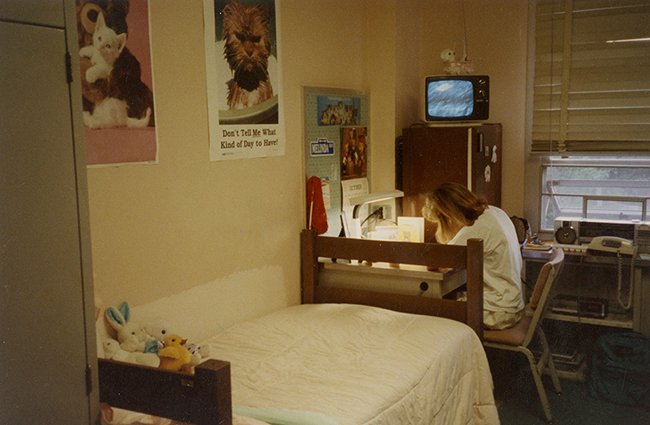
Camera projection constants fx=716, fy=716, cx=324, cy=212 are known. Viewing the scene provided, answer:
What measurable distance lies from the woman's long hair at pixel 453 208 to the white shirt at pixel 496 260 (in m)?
0.05

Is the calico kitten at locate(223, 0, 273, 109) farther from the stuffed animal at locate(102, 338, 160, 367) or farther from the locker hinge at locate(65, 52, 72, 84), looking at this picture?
the locker hinge at locate(65, 52, 72, 84)

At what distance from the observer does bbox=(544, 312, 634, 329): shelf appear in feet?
12.8

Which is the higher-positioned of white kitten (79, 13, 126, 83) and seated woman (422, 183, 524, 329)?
white kitten (79, 13, 126, 83)

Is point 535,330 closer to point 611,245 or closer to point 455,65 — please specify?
point 611,245

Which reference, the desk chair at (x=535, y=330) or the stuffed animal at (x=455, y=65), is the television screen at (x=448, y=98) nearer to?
the stuffed animal at (x=455, y=65)

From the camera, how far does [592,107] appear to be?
4207 mm

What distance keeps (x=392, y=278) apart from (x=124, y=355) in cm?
145

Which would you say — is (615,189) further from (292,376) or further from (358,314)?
(292,376)

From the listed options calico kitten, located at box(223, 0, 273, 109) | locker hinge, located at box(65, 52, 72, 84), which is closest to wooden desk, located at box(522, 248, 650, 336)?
calico kitten, located at box(223, 0, 273, 109)

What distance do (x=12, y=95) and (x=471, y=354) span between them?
2209mm

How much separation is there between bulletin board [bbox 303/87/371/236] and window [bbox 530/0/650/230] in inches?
45.2

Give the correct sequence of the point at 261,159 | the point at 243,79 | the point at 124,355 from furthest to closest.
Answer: the point at 261,159 → the point at 243,79 → the point at 124,355

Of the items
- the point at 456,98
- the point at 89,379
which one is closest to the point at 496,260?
the point at 456,98

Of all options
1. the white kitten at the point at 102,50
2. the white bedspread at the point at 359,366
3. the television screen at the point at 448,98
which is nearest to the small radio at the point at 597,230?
the television screen at the point at 448,98
